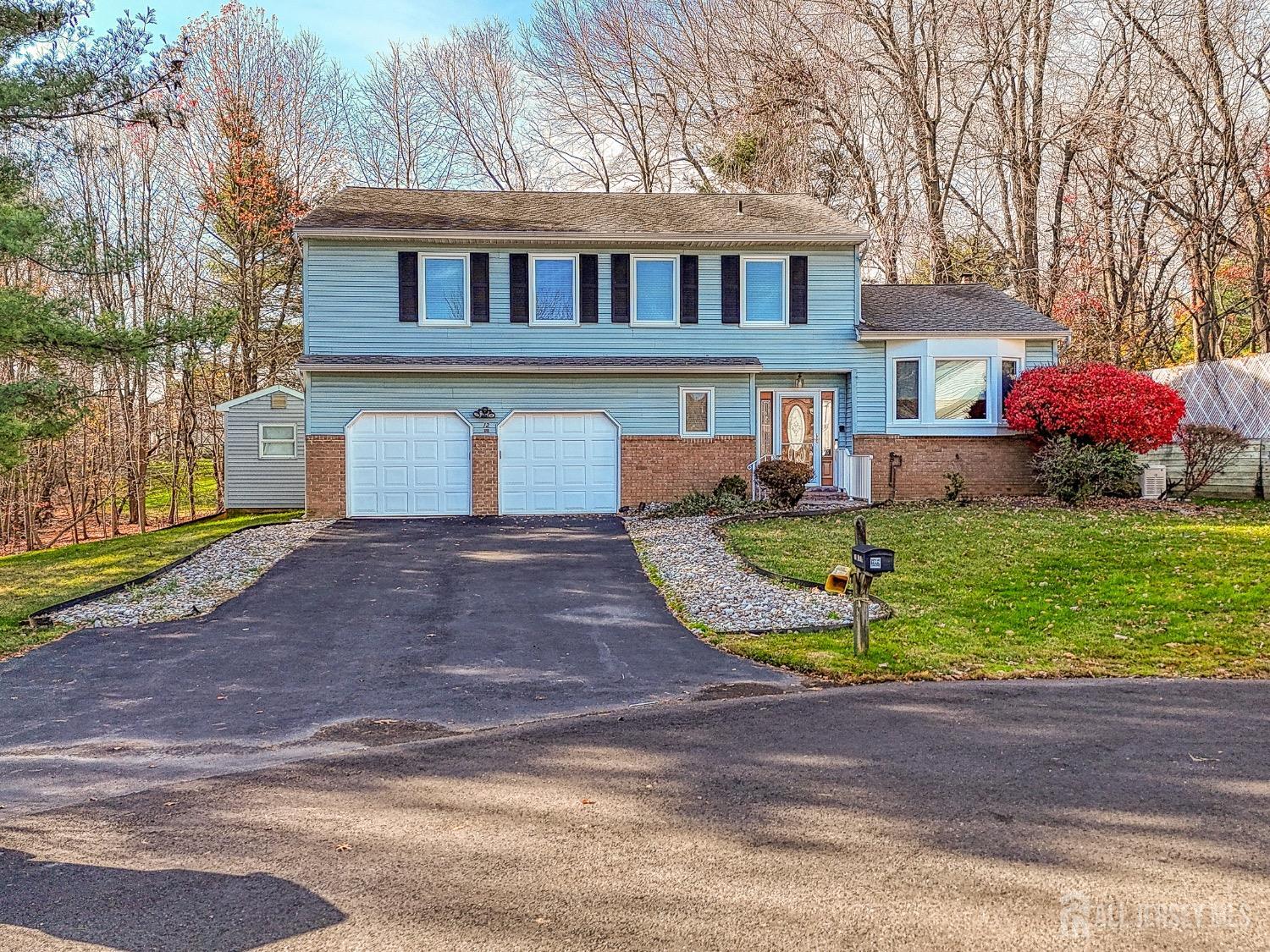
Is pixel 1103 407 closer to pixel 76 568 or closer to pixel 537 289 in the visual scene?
pixel 537 289

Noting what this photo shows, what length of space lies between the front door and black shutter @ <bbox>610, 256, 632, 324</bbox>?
3979 mm

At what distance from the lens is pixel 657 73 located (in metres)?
28.9

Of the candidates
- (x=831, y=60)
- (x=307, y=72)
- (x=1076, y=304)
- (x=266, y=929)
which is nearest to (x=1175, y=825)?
(x=266, y=929)

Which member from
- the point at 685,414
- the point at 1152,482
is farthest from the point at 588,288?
the point at 1152,482

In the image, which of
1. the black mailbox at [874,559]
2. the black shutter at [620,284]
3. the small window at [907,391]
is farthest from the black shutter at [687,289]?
the black mailbox at [874,559]

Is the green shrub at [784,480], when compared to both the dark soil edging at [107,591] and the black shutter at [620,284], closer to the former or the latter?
the black shutter at [620,284]

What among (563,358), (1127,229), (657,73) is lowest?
(563,358)

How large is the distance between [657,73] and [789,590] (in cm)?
2442

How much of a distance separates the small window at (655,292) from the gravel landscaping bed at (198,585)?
7923 millimetres

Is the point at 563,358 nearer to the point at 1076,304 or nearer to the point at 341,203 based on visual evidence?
the point at 341,203

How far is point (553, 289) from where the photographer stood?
1778cm

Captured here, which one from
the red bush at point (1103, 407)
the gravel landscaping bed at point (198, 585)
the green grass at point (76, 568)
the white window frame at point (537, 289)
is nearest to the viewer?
the green grass at point (76, 568)

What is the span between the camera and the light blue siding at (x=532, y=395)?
16.9m

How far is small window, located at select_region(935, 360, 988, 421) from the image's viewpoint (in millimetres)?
17828
